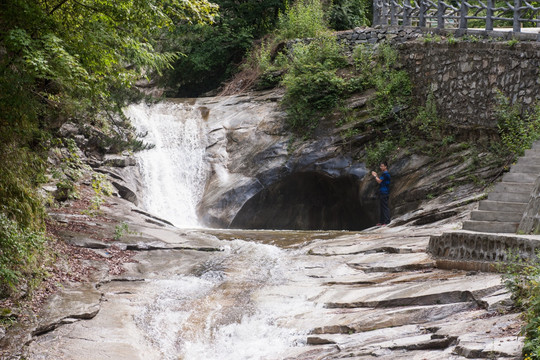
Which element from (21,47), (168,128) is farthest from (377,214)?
(21,47)

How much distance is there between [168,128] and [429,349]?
15353 millimetres

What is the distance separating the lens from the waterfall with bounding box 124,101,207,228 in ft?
62.6

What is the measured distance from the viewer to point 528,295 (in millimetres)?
6848

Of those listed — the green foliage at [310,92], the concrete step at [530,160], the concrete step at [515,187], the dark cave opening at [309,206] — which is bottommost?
the dark cave opening at [309,206]

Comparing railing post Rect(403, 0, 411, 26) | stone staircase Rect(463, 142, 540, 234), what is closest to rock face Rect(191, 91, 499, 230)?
railing post Rect(403, 0, 411, 26)

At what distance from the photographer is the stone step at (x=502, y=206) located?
10.6m

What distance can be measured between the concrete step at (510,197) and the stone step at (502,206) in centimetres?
22

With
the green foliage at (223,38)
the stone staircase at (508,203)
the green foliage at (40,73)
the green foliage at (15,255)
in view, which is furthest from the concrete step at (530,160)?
the green foliage at (223,38)

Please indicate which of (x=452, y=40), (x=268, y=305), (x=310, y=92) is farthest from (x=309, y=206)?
(x=268, y=305)

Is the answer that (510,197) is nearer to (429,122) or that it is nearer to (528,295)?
(528,295)

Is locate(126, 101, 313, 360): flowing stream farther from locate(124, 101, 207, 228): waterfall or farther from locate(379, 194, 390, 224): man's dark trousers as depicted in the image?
locate(124, 101, 207, 228): waterfall

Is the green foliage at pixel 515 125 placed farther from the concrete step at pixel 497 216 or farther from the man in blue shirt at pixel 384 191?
the concrete step at pixel 497 216

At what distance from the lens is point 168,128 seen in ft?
68.6

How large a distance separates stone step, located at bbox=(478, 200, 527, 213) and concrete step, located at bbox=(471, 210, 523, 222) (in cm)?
14
